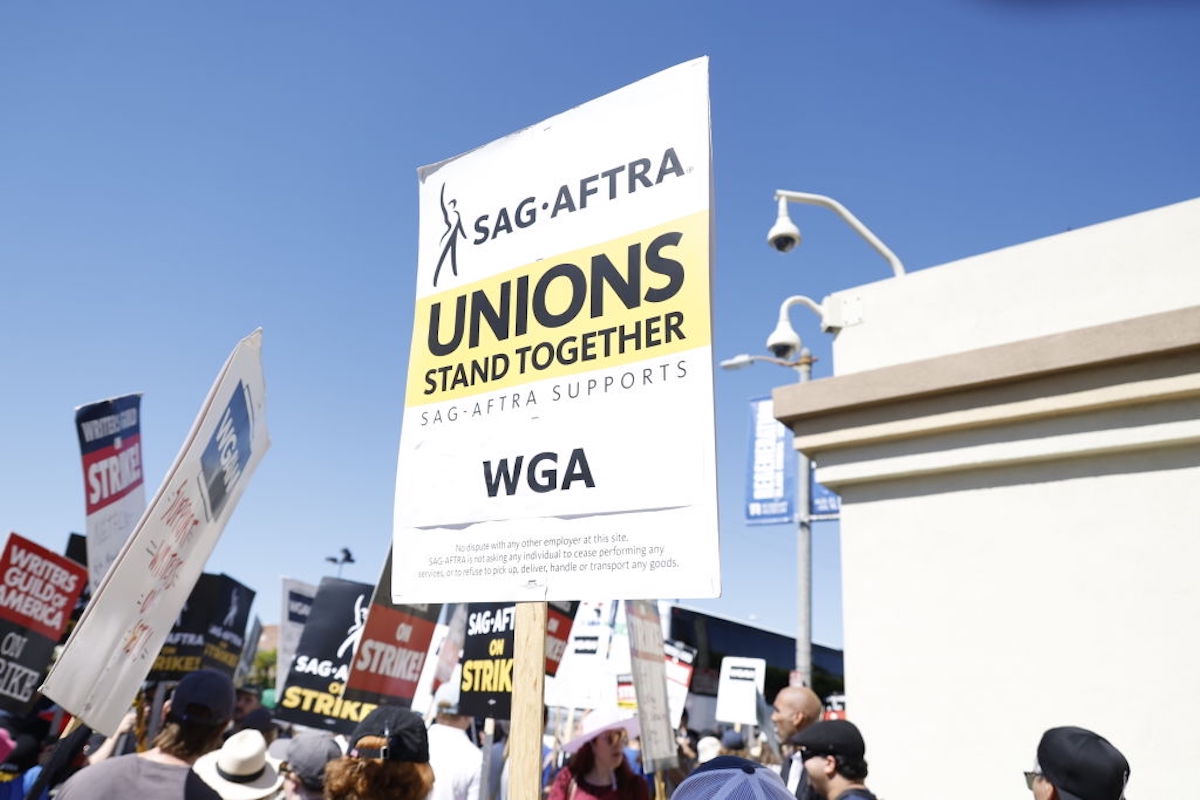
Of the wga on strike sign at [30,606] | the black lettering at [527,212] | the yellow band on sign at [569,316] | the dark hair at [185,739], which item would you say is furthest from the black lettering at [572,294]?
the wga on strike sign at [30,606]

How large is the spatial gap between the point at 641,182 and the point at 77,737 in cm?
276

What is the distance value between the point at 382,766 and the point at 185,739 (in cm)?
85

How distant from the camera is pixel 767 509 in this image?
599 inches

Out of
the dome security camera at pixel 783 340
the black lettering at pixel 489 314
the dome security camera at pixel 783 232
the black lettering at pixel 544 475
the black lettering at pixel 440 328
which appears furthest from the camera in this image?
the dome security camera at pixel 783 340

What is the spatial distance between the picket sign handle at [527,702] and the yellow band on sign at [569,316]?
80cm

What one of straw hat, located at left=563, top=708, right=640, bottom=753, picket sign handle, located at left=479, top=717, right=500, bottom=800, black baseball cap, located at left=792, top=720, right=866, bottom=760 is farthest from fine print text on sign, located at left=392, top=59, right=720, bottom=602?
picket sign handle, located at left=479, top=717, right=500, bottom=800

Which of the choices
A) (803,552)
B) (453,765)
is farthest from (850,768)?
(803,552)

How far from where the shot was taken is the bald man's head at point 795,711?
16.1 ft

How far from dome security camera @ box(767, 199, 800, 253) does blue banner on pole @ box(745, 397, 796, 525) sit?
18.5 feet

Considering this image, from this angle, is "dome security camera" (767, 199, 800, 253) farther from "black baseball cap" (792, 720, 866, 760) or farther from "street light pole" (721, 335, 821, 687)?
"black baseball cap" (792, 720, 866, 760)

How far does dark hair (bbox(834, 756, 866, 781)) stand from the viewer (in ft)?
11.9

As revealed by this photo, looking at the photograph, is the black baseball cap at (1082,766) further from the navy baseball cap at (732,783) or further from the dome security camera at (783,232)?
the dome security camera at (783,232)

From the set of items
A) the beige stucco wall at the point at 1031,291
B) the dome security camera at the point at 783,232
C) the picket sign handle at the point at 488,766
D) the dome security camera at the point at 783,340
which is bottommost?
the picket sign handle at the point at 488,766

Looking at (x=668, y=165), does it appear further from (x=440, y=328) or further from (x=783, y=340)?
(x=783, y=340)
